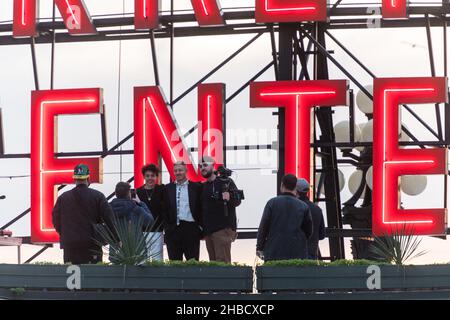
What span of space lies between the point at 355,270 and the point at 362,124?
35.9 ft

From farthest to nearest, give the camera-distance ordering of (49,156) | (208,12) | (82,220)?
1. (49,156)
2. (208,12)
3. (82,220)

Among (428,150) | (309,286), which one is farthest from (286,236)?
(428,150)

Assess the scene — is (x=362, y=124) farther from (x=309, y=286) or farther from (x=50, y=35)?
(x=309, y=286)

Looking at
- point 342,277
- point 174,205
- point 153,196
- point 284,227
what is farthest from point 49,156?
point 342,277

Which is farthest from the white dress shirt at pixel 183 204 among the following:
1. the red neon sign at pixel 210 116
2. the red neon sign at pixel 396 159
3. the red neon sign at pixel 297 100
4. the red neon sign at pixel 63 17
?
the red neon sign at pixel 63 17

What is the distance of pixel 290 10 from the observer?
2489cm

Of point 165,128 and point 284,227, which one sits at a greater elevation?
point 165,128

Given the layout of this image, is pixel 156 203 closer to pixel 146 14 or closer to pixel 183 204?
pixel 183 204

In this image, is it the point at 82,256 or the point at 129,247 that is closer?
the point at 129,247

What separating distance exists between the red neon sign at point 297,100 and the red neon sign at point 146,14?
7.52ft

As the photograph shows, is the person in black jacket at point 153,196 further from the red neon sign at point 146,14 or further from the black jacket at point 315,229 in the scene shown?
the red neon sign at point 146,14

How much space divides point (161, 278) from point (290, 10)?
34.6 feet

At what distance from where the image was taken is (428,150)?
79.4 ft

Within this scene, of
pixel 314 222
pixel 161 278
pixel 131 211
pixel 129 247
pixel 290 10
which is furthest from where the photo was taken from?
pixel 290 10
